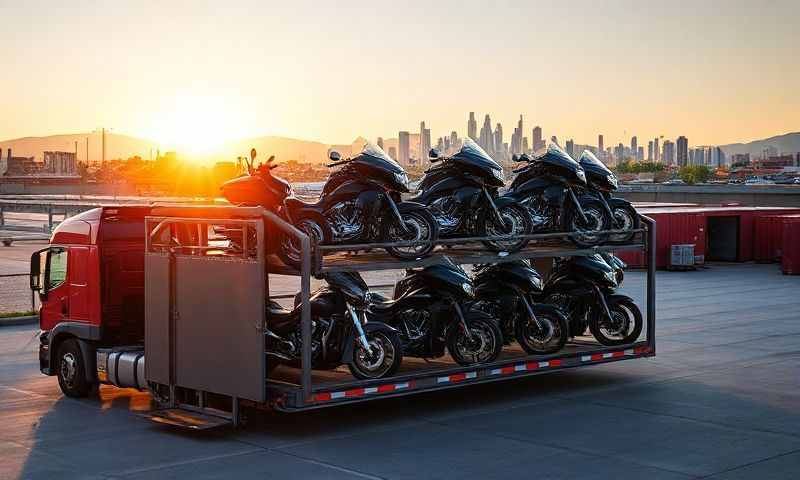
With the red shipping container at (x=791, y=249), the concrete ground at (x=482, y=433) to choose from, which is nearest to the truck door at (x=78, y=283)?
the concrete ground at (x=482, y=433)

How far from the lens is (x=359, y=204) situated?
14.1m

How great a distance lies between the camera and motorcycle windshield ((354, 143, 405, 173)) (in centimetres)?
1436

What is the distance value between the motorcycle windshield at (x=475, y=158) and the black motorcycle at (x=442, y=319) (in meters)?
1.78

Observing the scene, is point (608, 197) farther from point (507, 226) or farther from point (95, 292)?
point (95, 292)

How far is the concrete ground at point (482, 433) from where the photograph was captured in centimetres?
1114

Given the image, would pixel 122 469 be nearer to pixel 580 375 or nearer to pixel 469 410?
pixel 469 410

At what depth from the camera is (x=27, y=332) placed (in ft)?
74.0

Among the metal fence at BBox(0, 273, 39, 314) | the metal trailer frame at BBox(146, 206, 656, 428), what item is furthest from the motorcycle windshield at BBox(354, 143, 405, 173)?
the metal fence at BBox(0, 273, 39, 314)

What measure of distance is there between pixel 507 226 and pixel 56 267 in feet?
21.0

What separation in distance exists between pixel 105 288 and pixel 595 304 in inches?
283

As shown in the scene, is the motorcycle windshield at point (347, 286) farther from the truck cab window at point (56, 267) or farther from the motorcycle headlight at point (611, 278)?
the motorcycle headlight at point (611, 278)

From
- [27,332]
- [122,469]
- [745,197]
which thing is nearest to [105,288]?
[122,469]

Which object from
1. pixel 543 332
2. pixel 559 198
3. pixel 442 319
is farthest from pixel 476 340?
pixel 559 198

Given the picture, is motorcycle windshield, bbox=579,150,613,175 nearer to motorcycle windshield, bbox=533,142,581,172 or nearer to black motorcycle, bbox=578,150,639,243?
black motorcycle, bbox=578,150,639,243
